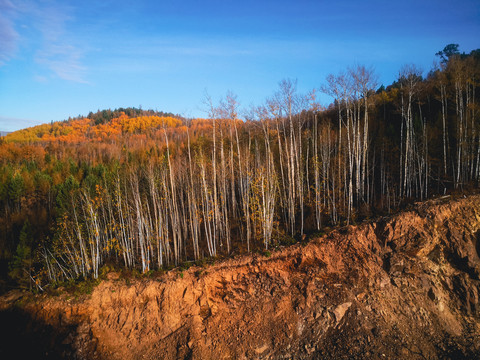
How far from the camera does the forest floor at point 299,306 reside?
11844 mm

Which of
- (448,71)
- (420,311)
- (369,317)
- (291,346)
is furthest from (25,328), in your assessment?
(448,71)

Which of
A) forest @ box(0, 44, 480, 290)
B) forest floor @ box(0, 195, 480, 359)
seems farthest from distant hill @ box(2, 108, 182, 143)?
forest floor @ box(0, 195, 480, 359)

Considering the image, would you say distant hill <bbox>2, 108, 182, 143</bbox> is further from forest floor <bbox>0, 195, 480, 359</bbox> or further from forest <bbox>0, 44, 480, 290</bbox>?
forest floor <bbox>0, 195, 480, 359</bbox>

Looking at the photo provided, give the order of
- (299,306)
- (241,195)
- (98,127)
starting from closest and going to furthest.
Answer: (299,306) → (241,195) → (98,127)

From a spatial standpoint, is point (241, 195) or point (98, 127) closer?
point (241, 195)

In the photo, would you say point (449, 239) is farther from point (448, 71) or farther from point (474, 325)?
point (448, 71)

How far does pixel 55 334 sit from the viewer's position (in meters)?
12.4

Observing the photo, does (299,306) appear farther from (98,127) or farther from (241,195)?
(98,127)

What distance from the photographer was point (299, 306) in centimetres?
1291

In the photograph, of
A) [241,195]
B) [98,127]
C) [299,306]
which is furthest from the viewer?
[98,127]

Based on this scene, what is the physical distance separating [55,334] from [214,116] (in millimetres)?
15791

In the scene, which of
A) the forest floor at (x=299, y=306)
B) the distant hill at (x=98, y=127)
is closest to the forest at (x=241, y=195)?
the forest floor at (x=299, y=306)

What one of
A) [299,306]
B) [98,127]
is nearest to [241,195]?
[299,306]

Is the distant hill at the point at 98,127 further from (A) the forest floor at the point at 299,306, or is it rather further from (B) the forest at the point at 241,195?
(A) the forest floor at the point at 299,306
